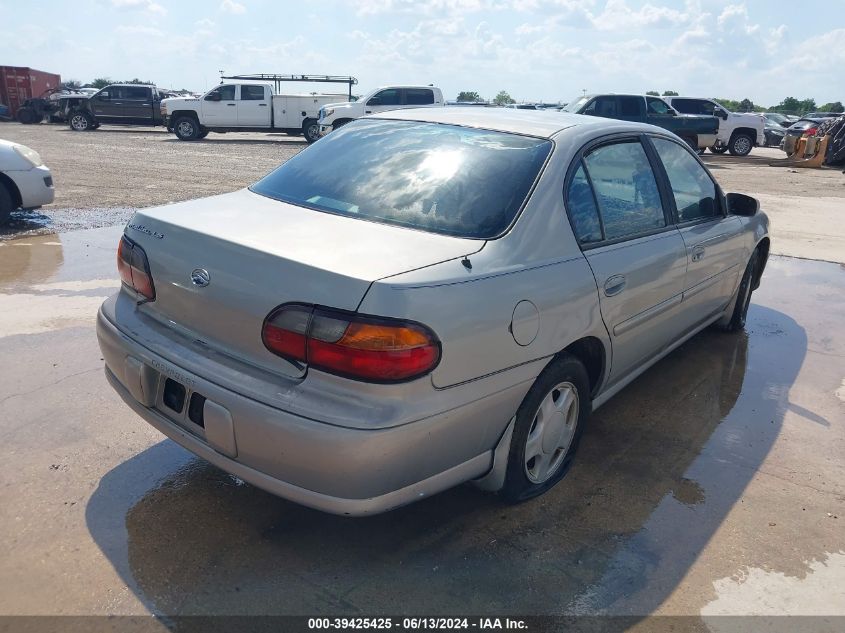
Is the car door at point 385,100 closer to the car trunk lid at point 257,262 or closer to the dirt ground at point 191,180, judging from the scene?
the dirt ground at point 191,180

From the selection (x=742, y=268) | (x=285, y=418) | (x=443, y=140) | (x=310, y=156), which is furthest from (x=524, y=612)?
(x=742, y=268)

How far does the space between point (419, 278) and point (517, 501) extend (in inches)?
46.2

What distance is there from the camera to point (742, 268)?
494 centimetres

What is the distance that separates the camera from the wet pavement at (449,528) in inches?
94.7

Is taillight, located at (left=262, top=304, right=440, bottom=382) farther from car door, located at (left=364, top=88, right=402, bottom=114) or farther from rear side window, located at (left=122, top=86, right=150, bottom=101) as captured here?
rear side window, located at (left=122, top=86, right=150, bottom=101)

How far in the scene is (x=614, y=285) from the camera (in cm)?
311

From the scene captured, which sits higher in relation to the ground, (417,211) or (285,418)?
(417,211)

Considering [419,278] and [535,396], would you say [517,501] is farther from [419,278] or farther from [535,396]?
[419,278]

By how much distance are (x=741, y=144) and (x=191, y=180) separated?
19.5 meters

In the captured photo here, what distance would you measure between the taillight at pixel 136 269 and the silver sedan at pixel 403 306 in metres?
0.01

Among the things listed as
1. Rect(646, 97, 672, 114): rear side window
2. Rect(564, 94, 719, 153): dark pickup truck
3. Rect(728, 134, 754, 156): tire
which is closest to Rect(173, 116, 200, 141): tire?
Rect(564, 94, 719, 153): dark pickup truck

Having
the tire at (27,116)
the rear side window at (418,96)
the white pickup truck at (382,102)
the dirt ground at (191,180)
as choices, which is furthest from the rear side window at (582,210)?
the tire at (27,116)

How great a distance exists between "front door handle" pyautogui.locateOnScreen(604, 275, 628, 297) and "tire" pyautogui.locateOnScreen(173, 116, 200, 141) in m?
22.8

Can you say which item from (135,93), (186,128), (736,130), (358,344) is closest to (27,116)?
(135,93)
